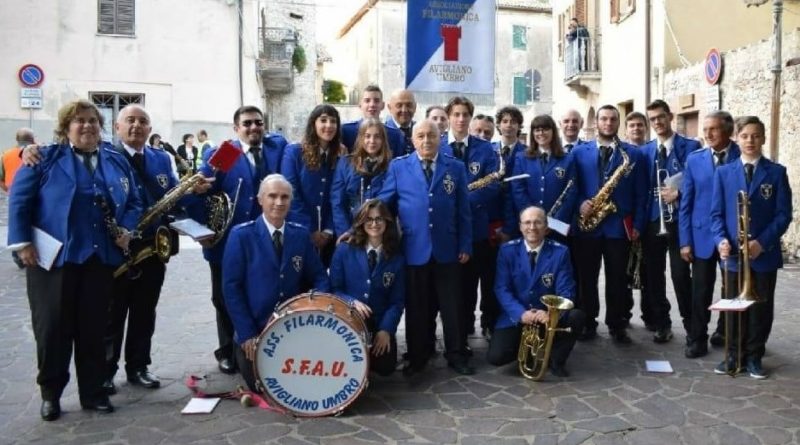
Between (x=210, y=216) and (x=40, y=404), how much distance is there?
163 cm

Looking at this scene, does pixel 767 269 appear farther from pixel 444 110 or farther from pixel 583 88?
pixel 583 88

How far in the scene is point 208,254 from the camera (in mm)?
5246

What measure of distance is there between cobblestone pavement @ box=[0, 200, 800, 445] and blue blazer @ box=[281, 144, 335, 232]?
129 cm

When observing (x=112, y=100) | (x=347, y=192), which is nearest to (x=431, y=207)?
(x=347, y=192)

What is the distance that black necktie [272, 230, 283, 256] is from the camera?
189 inches

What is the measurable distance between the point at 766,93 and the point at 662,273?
6664 mm

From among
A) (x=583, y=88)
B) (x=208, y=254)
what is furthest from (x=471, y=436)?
(x=583, y=88)

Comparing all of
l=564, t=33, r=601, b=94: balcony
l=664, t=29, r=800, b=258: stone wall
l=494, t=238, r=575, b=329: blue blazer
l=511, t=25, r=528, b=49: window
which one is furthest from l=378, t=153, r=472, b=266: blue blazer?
l=511, t=25, r=528, b=49: window

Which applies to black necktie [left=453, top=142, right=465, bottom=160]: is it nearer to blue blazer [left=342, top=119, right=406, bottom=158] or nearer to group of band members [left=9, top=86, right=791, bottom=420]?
group of band members [left=9, top=86, right=791, bottom=420]

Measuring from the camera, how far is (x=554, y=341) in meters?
5.29

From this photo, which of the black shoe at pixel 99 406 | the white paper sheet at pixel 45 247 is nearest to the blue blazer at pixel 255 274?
the black shoe at pixel 99 406

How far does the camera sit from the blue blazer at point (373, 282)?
16.6 feet

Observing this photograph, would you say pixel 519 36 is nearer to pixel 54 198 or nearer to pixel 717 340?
pixel 717 340

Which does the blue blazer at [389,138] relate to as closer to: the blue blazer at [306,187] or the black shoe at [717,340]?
the blue blazer at [306,187]
